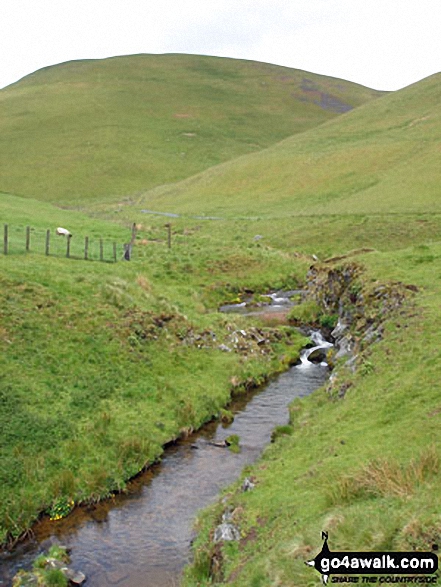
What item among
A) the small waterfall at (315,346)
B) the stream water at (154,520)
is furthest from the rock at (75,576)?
the small waterfall at (315,346)

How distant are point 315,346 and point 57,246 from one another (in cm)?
2491

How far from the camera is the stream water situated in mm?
16547

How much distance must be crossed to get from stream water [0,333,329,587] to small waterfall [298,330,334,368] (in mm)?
8723

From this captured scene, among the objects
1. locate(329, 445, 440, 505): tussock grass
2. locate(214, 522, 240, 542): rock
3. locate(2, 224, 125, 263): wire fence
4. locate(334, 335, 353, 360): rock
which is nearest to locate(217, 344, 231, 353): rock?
locate(334, 335, 353, 360): rock

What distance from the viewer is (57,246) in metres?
50.4

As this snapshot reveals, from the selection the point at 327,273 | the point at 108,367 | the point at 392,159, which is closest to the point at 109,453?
the point at 108,367

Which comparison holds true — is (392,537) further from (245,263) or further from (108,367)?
(245,263)

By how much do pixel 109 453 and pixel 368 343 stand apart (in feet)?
42.6

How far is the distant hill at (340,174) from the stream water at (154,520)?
→ 5591 cm

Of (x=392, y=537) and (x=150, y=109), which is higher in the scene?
(x=150, y=109)

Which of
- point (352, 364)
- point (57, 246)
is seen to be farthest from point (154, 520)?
point (57, 246)

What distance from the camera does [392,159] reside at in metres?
97.1

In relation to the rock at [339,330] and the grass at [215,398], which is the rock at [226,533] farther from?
the rock at [339,330]

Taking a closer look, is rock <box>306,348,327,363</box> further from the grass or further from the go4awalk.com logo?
the go4awalk.com logo
